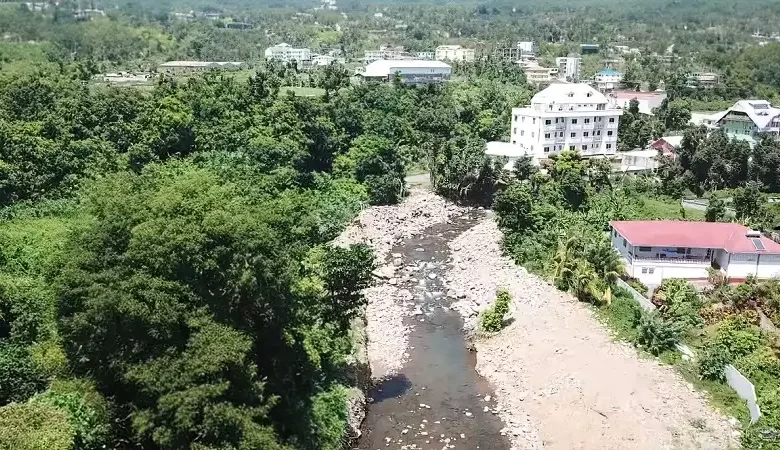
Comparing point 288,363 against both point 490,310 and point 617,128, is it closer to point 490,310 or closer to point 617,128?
point 490,310

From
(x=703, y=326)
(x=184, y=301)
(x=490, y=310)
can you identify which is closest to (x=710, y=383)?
(x=703, y=326)

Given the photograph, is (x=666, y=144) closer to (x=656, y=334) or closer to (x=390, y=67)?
(x=656, y=334)

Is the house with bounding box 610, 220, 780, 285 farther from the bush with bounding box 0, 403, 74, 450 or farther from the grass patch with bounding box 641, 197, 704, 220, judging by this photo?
the bush with bounding box 0, 403, 74, 450

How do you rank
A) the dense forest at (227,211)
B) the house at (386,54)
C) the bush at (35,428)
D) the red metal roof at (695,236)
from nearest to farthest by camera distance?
the bush at (35,428), the dense forest at (227,211), the red metal roof at (695,236), the house at (386,54)

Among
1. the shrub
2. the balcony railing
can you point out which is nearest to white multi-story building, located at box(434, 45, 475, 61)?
the balcony railing

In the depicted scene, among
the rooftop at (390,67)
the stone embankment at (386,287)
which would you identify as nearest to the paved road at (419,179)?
the stone embankment at (386,287)

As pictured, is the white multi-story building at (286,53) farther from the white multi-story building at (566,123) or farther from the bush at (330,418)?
the bush at (330,418)

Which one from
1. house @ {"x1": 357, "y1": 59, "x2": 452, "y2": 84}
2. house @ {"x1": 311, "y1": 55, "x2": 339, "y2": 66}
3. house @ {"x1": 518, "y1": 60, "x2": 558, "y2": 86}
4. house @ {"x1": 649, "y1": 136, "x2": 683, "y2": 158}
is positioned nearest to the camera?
house @ {"x1": 649, "y1": 136, "x2": 683, "y2": 158}
